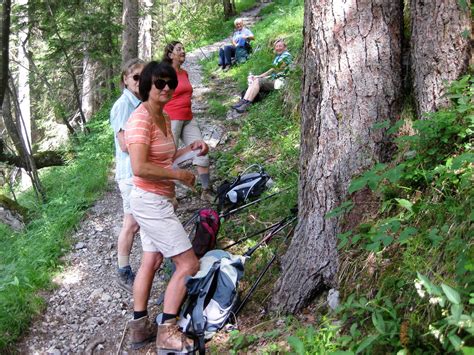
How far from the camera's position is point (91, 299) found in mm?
4801

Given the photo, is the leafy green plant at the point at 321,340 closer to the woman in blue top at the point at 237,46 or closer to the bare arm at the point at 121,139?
the bare arm at the point at 121,139

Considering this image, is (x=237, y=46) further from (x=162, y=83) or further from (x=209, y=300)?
(x=209, y=300)

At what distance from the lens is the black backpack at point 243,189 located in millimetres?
5359

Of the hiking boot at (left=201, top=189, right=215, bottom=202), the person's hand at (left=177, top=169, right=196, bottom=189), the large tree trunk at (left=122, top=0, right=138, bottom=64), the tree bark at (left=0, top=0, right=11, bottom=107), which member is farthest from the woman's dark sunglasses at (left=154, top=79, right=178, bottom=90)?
the large tree trunk at (left=122, top=0, right=138, bottom=64)

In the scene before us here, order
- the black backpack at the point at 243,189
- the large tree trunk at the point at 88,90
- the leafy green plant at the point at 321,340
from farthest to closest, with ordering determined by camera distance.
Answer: the large tree trunk at the point at 88,90, the black backpack at the point at 243,189, the leafy green plant at the point at 321,340

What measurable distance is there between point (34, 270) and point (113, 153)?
12.8ft

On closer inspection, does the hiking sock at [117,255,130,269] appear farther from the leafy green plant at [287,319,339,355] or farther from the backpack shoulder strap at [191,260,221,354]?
the leafy green plant at [287,319,339,355]

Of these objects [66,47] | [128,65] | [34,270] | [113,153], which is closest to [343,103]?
[128,65]

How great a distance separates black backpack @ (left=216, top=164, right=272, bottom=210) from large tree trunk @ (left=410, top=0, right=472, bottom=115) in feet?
8.10

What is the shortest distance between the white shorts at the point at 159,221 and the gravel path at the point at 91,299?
92 centimetres

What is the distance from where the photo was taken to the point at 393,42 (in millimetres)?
3225

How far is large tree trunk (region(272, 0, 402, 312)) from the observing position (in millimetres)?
3184

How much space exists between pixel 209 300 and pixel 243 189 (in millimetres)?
1941

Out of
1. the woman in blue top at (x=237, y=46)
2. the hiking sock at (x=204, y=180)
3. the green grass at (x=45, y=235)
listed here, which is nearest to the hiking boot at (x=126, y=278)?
the green grass at (x=45, y=235)
